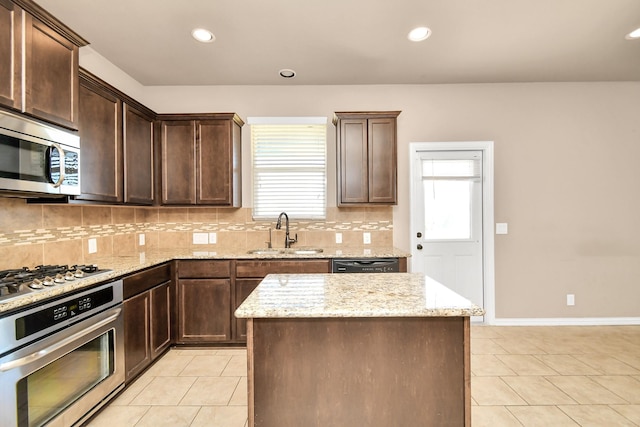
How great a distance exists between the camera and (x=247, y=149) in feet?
12.0

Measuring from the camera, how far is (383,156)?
10.7 ft

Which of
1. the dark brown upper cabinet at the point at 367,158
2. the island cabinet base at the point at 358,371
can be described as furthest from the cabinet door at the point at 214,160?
the island cabinet base at the point at 358,371

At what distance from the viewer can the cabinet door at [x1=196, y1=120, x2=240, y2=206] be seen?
3258 millimetres

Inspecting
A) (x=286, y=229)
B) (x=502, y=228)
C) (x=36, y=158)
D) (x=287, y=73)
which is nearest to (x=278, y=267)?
(x=286, y=229)

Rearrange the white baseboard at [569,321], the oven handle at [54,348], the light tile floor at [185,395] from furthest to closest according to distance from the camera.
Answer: the white baseboard at [569,321] → the light tile floor at [185,395] → the oven handle at [54,348]

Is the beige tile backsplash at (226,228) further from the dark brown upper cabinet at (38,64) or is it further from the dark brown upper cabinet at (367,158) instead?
the dark brown upper cabinet at (38,64)

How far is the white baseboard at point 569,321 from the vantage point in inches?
140

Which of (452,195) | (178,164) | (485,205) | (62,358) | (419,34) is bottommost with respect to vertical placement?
(62,358)

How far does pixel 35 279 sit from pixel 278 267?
1.73m

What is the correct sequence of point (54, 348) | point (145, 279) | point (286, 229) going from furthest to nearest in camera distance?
point (286, 229) → point (145, 279) → point (54, 348)

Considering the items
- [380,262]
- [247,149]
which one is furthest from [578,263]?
[247,149]

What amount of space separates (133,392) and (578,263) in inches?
181

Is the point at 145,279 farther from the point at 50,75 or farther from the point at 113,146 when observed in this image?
the point at 50,75

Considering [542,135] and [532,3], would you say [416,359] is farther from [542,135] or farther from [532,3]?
[542,135]
